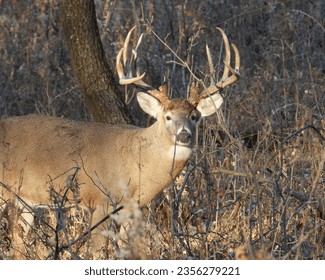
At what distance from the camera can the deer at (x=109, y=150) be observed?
7.04 m

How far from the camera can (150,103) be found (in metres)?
7.28

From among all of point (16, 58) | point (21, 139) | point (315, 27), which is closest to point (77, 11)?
point (21, 139)

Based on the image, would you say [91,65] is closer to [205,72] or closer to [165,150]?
[165,150]

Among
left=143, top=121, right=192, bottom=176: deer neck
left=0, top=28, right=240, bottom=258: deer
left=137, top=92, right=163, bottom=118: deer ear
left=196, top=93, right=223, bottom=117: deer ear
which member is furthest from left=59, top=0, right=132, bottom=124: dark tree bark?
left=196, top=93, right=223, bottom=117: deer ear

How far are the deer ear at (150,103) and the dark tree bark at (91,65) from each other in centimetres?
125

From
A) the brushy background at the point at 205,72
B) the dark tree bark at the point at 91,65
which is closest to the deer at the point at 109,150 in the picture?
the brushy background at the point at 205,72

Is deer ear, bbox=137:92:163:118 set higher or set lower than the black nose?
higher

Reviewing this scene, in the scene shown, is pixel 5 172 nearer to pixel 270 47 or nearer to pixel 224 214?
pixel 224 214

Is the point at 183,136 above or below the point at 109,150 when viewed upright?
above

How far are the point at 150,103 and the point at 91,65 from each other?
4.88 ft

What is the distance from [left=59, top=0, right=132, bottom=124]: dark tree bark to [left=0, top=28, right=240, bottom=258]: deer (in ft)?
3.24

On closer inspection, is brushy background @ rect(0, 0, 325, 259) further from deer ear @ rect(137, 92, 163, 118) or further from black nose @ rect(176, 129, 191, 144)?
deer ear @ rect(137, 92, 163, 118)

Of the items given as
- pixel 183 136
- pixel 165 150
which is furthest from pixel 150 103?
pixel 183 136

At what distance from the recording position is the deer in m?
7.04
